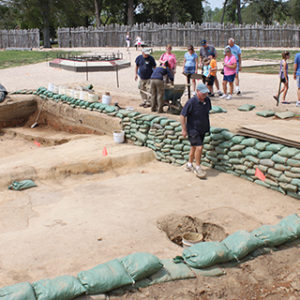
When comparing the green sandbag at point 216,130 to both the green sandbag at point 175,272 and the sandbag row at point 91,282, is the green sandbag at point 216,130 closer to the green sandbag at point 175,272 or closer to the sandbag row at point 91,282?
the green sandbag at point 175,272

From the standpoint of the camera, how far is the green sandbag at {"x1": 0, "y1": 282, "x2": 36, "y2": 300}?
3917 millimetres

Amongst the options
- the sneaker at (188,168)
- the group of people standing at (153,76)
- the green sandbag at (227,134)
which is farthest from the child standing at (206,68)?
the sneaker at (188,168)

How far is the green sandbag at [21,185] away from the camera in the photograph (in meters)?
8.02

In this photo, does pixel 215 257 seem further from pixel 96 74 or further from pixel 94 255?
pixel 96 74

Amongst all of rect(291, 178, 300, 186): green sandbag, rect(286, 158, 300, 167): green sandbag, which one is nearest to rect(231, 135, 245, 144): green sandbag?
rect(286, 158, 300, 167): green sandbag

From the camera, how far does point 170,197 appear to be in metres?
7.09

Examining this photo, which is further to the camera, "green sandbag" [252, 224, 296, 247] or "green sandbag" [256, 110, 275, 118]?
"green sandbag" [256, 110, 275, 118]

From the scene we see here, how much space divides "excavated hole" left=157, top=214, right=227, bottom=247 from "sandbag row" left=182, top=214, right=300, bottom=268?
2.55 ft

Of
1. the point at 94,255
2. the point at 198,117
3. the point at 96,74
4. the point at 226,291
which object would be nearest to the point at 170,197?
the point at 198,117

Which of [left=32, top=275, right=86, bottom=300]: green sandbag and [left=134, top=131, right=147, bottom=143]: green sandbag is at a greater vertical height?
[left=134, top=131, right=147, bottom=143]: green sandbag

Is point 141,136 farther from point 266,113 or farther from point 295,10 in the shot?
point 295,10

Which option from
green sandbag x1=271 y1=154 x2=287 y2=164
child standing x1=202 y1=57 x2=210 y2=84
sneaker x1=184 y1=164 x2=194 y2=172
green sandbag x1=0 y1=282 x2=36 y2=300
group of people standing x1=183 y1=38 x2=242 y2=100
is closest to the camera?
green sandbag x1=0 y1=282 x2=36 y2=300

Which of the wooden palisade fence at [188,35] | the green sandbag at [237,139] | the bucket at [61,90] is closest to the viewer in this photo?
the green sandbag at [237,139]

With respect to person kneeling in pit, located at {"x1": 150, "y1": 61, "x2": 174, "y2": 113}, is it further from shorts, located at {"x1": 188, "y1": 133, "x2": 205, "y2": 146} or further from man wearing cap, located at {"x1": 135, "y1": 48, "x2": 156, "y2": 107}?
shorts, located at {"x1": 188, "y1": 133, "x2": 205, "y2": 146}
